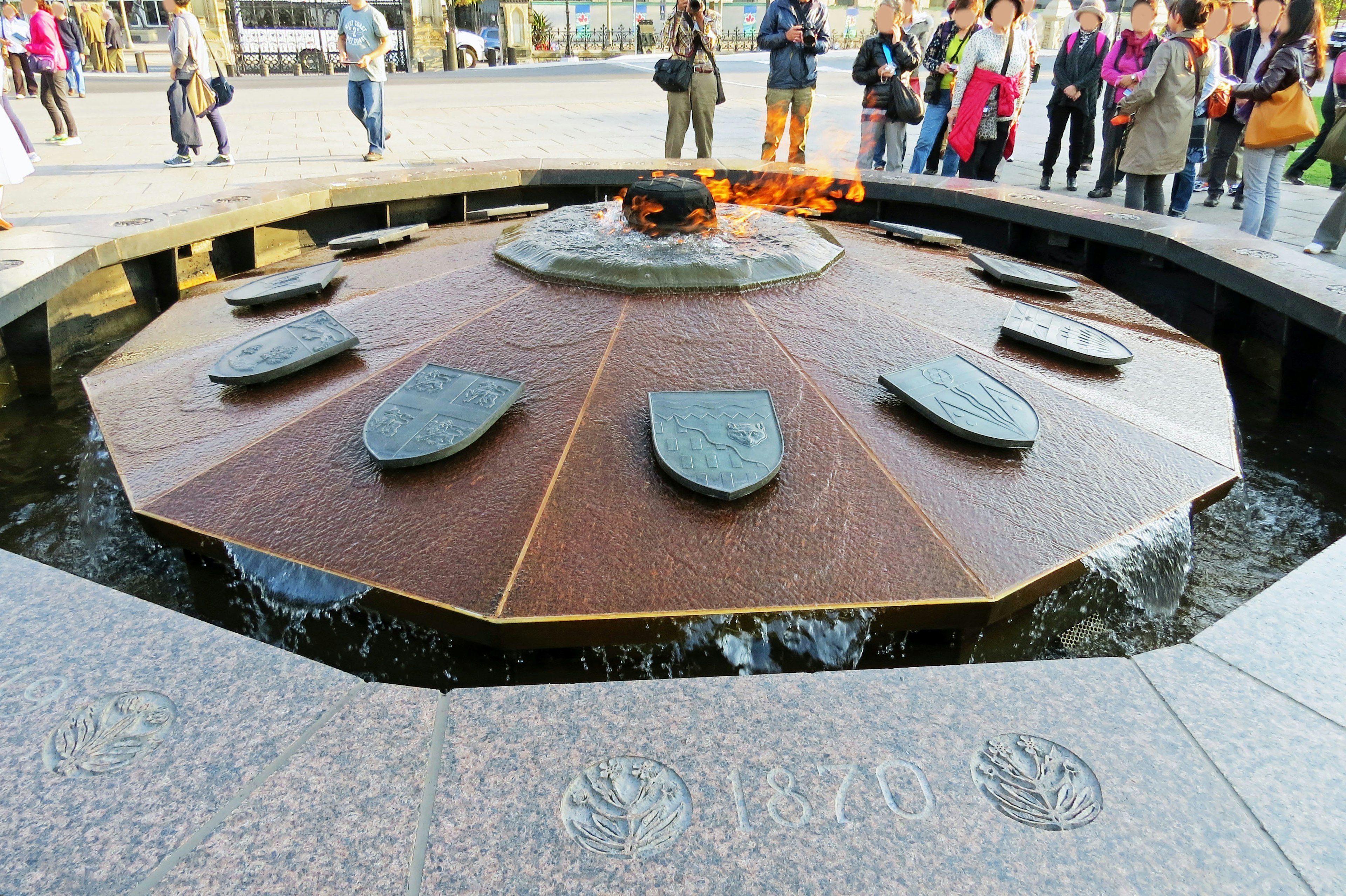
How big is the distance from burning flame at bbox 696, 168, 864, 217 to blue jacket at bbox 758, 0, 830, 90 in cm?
172

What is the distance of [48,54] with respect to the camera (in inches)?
416

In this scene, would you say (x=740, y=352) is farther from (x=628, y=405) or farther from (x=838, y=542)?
(x=838, y=542)

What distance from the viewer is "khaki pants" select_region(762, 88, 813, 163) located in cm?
714

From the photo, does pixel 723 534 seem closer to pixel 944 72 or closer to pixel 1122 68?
pixel 944 72

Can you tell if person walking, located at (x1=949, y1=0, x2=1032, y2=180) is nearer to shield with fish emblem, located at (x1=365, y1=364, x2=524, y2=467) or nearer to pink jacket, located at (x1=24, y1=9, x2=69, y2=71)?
shield with fish emblem, located at (x1=365, y1=364, x2=524, y2=467)

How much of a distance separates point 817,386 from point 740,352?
30cm

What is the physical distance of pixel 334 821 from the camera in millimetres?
1335

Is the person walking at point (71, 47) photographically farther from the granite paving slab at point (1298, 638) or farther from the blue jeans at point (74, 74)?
the granite paving slab at point (1298, 638)

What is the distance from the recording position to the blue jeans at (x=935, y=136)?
24.0ft

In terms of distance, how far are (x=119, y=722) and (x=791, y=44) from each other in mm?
6869

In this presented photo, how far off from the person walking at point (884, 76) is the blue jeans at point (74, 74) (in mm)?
15170

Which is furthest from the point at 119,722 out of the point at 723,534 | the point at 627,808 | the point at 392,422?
the point at 723,534

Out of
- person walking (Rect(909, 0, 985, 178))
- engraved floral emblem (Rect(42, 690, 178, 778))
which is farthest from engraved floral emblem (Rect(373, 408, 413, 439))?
person walking (Rect(909, 0, 985, 178))

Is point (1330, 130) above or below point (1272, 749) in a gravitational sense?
above
